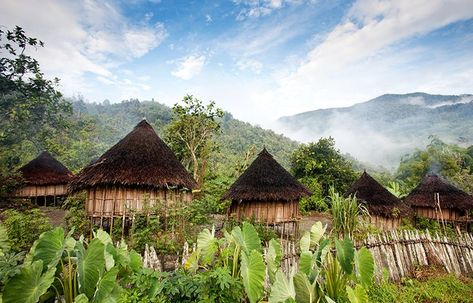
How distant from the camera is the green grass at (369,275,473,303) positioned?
524 cm

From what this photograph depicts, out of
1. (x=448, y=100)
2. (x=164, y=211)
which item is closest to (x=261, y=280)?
(x=164, y=211)

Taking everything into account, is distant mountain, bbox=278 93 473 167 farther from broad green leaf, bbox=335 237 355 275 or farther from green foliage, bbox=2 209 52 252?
green foliage, bbox=2 209 52 252

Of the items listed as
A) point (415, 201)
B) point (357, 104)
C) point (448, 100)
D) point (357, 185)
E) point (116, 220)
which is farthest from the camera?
point (357, 104)

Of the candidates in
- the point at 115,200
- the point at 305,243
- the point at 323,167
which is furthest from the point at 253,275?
the point at 323,167

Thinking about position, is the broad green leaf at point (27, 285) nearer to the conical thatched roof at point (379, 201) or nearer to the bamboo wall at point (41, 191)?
the conical thatched roof at point (379, 201)

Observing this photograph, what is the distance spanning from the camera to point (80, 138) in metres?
34.8

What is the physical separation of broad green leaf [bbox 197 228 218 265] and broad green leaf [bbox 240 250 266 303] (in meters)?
0.69

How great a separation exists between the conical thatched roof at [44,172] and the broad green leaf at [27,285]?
18.2 metres

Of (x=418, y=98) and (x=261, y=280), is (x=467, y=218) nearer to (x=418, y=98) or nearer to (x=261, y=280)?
(x=261, y=280)

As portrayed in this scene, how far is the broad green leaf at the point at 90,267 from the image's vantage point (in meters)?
2.70

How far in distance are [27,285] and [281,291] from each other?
95.0 inches

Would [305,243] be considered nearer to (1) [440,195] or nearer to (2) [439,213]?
(1) [440,195]

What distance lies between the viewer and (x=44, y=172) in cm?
1870

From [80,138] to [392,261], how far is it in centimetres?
3649
